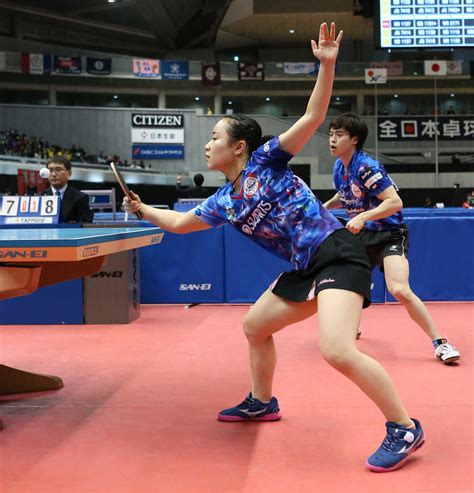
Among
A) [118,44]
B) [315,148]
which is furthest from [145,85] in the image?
[315,148]

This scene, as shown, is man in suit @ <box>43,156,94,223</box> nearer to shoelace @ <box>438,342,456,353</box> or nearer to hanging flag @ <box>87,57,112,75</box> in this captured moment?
shoelace @ <box>438,342,456,353</box>

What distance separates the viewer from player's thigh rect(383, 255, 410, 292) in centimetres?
436

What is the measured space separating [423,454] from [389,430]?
0.25 m

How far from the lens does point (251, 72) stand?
27844mm

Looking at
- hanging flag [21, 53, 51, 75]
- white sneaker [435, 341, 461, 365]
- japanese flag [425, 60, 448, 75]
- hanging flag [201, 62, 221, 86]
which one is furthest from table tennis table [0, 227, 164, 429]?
hanging flag [201, 62, 221, 86]

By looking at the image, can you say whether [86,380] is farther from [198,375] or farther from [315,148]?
[315,148]

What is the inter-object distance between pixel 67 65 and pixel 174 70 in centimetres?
442

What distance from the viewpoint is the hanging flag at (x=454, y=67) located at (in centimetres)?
2708

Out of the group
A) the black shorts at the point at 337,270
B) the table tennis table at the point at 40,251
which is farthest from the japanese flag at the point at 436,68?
the black shorts at the point at 337,270

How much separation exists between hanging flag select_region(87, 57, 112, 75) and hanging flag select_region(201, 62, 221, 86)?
408 centimetres

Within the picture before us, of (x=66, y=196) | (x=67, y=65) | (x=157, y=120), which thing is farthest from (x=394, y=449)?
(x=157, y=120)

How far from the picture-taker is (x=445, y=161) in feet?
93.4

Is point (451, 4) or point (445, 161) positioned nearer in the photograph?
point (451, 4)

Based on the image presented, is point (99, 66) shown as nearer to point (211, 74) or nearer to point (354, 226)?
point (211, 74)
